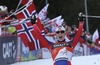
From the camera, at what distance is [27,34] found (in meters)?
13.2

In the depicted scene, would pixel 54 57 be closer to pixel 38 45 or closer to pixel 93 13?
pixel 38 45

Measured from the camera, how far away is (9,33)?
12.5 meters

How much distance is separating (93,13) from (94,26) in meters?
1.16

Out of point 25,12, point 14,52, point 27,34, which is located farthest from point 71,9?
point 14,52

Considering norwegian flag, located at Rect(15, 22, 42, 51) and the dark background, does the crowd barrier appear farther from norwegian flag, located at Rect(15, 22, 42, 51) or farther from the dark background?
the dark background

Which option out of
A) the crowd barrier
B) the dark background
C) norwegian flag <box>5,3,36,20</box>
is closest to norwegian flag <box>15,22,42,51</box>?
the crowd barrier

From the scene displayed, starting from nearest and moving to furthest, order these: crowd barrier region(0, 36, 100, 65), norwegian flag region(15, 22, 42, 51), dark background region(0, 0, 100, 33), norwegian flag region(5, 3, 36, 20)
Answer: crowd barrier region(0, 36, 100, 65) → norwegian flag region(15, 22, 42, 51) → norwegian flag region(5, 3, 36, 20) → dark background region(0, 0, 100, 33)

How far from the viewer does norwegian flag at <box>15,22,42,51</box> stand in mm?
13016

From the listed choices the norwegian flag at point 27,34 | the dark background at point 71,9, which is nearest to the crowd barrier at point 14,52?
the norwegian flag at point 27,34

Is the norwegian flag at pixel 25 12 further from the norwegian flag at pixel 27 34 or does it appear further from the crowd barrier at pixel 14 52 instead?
the crowd barrier at pixel 14 52

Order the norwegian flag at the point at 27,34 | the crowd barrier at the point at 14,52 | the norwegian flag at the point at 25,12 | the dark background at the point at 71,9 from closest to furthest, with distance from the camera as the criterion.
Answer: the crowd barrier at the point at 14,52, the norwegian flag at the point at 27,34, the norwegian flag at the point at 25,12, the dark background at the point at 71,9

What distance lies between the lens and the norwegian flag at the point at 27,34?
13.0 metres

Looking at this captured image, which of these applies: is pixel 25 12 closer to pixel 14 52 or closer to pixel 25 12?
pixel 25 12

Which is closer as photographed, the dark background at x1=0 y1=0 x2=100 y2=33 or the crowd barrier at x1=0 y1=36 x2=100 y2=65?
the crowd barrier at x1=0 y1=36 x2=100 y2=65
